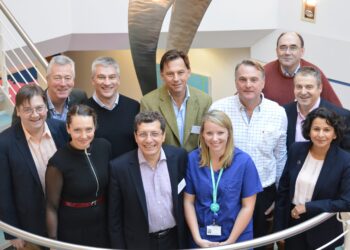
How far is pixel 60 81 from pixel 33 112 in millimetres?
455

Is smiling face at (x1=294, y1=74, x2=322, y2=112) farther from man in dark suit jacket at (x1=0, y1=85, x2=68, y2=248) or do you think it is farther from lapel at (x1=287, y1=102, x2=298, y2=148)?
man in dark suit jacket at (x1=0, y1=85, x2=68, y2=248)

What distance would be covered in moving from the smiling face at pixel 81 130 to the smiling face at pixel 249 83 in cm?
85

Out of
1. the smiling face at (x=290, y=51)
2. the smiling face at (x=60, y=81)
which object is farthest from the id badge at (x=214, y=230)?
the smiling face at (x=290, y=51)

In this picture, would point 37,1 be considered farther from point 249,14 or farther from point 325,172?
point 325,172

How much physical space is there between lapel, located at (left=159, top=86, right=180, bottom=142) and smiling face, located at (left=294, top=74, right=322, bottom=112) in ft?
2.33

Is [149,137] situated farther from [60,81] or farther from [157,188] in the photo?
[60,81]

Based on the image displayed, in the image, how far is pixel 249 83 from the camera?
2748 millimetres

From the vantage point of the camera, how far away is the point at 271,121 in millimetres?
2785

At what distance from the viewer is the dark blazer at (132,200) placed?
250 centimetres

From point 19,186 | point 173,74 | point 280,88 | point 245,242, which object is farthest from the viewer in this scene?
point 280,88

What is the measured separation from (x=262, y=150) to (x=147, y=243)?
80 cm

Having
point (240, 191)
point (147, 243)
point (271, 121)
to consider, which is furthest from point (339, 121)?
point (147, 243)

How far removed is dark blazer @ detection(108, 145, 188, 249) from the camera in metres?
2.50

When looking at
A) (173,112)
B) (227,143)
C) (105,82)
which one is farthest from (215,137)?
(105,82)
